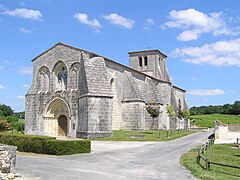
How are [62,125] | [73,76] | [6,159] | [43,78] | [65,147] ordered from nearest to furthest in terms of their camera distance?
1. [6,159]
2. [65,147]
3. [73,76]
4. [62,125]
5. [43,78]

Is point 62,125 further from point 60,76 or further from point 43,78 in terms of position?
point 43,78

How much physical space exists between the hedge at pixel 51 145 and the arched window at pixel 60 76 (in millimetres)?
14050

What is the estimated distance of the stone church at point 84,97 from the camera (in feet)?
96.4

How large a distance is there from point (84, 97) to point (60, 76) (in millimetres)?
6195

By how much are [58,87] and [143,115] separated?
1031cm

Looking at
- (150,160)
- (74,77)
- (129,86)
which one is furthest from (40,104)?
(150,160)

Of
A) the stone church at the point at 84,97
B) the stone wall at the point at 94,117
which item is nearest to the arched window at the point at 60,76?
the stone church at the point at 84,97

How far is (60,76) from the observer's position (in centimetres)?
3431

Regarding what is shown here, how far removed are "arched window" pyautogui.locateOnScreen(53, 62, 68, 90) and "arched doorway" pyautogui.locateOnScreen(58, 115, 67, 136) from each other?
10.7 feet

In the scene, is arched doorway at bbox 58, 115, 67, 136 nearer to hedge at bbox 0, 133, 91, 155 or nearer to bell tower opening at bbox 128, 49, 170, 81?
hedge at bbox 0, 133, 91, 155

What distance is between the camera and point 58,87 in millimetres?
34312

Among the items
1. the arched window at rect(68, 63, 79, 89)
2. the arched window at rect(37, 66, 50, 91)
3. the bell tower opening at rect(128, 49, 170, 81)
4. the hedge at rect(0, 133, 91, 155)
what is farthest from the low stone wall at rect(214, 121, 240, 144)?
the bell tower opening at rect(128, 49, 170, 81)

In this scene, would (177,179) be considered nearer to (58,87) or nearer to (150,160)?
(150,160)

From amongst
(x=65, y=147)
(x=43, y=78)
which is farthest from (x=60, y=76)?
(x=65, y=147)
